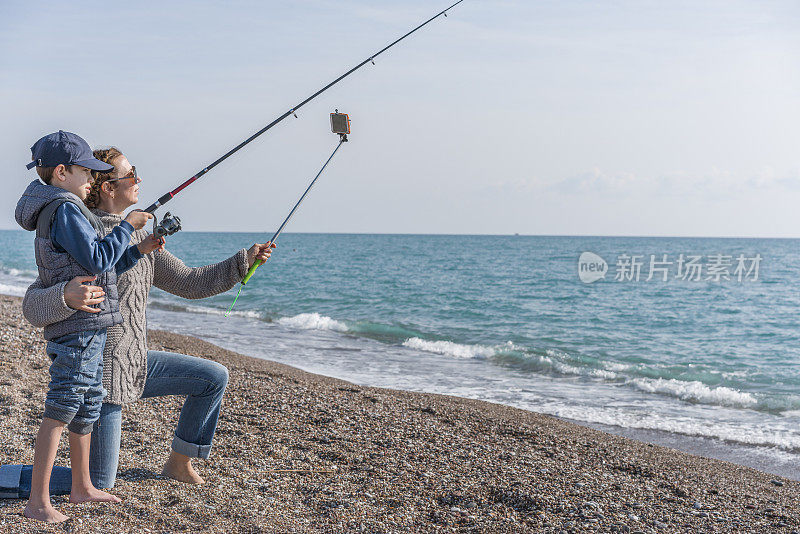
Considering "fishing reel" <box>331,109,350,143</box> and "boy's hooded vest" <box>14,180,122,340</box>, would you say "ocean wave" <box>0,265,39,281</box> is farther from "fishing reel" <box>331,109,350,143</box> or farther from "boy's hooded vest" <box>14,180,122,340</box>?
"boy's hooded vest" <box>14,180,122,340</box>

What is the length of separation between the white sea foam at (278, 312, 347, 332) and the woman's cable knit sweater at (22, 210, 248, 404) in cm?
1290

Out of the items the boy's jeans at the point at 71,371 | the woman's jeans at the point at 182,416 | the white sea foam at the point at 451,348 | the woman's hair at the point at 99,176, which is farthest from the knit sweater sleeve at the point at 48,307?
the white sea foam at the point at 451,348

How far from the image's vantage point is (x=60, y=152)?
3.04m

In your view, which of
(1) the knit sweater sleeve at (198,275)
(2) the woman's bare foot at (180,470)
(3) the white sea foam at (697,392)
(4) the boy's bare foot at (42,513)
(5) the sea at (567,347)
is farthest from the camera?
(3) the white sea foam at (697,392)

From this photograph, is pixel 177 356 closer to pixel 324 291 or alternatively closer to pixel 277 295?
pixel 277 295

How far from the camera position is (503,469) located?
16.9ft

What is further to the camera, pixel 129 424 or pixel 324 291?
pixel 324 291

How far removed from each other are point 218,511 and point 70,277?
164 centimetres

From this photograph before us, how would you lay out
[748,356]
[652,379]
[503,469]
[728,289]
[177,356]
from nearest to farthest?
[177,356] < [503,469] < [652,379] < [748,356] < [728,289]

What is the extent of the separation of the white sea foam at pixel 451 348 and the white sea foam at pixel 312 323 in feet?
8.57

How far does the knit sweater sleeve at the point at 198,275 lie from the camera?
371cm

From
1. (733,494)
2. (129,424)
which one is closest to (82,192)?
(129,424)

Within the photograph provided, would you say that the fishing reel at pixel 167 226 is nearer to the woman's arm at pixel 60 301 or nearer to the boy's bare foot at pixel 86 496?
the woman's arm at pixel 60 301

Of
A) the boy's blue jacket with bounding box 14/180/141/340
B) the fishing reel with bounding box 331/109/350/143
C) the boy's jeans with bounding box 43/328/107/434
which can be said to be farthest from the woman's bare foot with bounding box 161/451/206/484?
the fishing reel with bounding box 331/109/350/143
